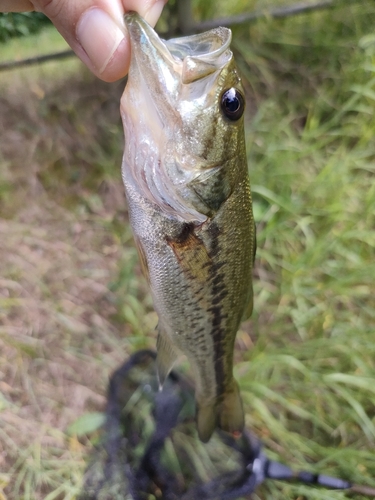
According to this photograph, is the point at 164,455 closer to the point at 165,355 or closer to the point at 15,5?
the point at 165,355

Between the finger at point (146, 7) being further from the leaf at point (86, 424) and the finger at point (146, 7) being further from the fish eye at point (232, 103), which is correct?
the leaf at point (86, 424)

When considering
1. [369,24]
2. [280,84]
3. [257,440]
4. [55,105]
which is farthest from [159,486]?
[369,24]

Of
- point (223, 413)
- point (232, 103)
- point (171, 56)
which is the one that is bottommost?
point (223, 413)

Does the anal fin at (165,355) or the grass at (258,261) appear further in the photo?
the grass at (258,261)

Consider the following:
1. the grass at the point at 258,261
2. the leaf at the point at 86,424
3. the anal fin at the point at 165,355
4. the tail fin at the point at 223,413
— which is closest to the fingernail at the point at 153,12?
the anal fin at the point at 165,355

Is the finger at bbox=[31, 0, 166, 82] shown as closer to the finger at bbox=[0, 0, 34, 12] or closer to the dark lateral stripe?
the finger at bbox=[0, 0, 34, 12]

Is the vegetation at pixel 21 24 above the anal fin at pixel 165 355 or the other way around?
above

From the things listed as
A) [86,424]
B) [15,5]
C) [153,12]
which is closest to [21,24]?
[15,5]
